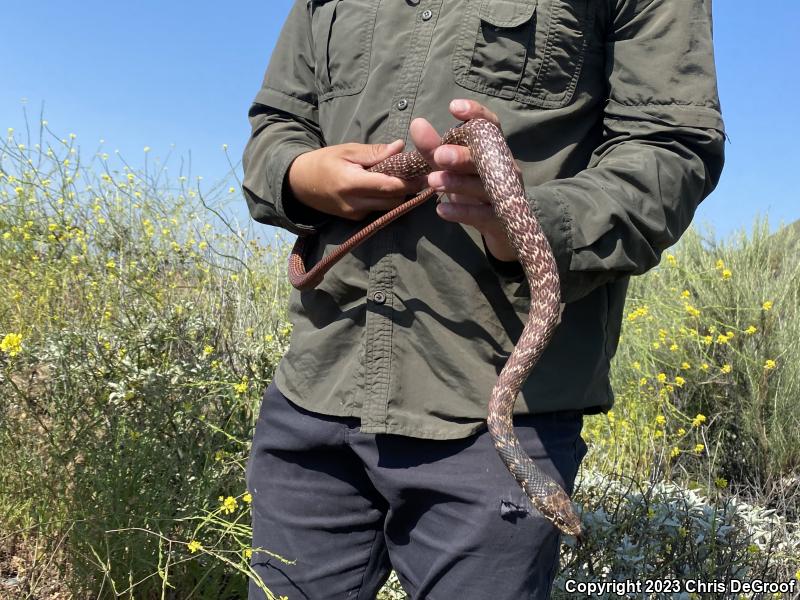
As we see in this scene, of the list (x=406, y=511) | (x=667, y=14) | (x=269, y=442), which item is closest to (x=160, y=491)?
(x=269, y=442)

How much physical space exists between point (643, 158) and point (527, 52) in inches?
17.5

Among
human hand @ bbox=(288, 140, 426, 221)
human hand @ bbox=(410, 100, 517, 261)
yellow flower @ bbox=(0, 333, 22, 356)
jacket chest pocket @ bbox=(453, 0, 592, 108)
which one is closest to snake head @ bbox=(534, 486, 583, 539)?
human hand @ bbox=(410, 100, 517, 261)

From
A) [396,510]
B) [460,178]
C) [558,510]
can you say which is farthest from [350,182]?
[558,510]

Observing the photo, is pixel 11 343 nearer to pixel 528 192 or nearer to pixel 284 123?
pixel 284 123

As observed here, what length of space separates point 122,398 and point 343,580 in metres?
1.94

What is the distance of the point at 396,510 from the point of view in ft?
6.19

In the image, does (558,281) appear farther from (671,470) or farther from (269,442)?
(671,470)

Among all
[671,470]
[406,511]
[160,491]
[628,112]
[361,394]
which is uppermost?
[628,112]

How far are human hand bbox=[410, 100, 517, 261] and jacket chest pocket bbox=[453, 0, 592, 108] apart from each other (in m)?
0.26

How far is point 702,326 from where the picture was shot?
5.90 m

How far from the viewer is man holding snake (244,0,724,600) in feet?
5.58

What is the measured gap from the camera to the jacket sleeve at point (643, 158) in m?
1.63

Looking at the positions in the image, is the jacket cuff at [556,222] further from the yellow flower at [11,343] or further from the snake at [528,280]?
the yellow flower at [11,343]

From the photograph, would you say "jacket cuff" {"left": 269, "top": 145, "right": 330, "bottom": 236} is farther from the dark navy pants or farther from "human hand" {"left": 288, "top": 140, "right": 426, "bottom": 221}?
the dark navy pants
